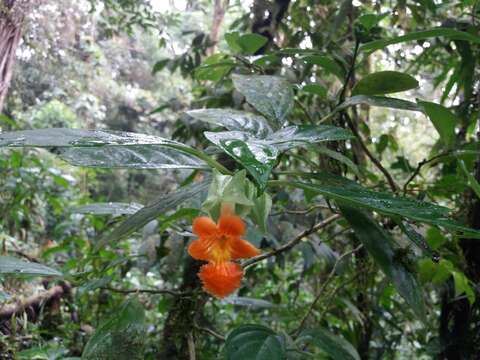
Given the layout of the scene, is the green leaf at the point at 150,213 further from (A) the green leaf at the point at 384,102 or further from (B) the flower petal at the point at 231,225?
(A) the green leaf at the point at 384,102

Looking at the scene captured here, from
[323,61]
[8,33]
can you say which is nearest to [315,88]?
[323,61]

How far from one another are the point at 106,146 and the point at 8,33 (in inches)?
72.7

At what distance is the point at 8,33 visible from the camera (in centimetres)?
190

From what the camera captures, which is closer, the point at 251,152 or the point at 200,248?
the point at 251,152

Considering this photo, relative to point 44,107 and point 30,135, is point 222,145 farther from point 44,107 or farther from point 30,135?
point 44,107

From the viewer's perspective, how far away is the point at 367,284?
35.7 inches

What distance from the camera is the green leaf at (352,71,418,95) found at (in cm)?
57

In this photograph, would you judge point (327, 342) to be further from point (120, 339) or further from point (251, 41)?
point (251, 41)

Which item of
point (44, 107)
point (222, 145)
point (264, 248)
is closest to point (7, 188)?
point (264, 248)

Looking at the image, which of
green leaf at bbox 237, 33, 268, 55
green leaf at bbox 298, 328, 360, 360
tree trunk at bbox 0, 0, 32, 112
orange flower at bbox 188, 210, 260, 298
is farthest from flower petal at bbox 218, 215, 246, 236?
tree trunk at bbox 0, 0, 32, 112

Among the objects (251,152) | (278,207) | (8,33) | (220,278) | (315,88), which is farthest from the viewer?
(8,33)

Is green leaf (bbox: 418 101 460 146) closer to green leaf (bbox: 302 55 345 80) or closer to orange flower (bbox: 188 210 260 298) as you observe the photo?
green leaf (bbox: 302 55 345 80)

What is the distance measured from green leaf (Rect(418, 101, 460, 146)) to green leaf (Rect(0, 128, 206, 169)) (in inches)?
11.1

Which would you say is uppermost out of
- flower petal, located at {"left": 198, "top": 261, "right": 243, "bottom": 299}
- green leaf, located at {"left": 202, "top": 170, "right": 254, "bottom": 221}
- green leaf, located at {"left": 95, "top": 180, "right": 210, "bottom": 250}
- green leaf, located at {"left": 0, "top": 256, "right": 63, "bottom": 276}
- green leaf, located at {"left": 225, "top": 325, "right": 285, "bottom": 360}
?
green leaf, located at {"left": 202, "top": 170, "right": 254, "bottom": 221}
